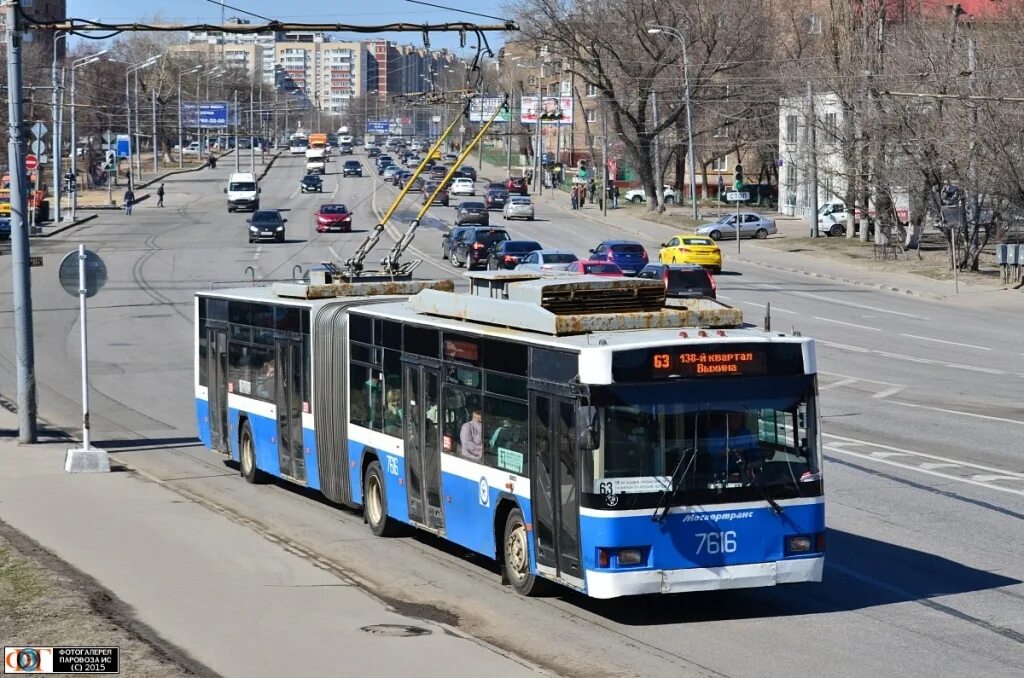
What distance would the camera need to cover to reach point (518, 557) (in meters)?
12.0

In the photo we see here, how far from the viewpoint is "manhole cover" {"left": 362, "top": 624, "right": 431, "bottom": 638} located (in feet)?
33.8

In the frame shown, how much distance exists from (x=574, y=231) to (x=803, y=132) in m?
15.8

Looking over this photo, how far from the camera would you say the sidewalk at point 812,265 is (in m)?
45.3

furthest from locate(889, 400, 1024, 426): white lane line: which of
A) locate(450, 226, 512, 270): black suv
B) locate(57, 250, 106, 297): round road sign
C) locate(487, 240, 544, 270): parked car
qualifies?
locate(450, 226, 512, 270): black suv

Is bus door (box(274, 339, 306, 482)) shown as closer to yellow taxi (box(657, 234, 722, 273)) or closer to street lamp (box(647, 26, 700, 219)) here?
yellow taxi (box(657, 234, 722, 273))

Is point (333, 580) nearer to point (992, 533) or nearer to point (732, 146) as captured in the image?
point (992, 533)

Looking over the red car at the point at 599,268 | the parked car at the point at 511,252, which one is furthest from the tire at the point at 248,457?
the parked car at the point at 511,252

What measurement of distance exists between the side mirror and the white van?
73918mm

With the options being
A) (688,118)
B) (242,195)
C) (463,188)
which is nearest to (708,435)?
(688,118)

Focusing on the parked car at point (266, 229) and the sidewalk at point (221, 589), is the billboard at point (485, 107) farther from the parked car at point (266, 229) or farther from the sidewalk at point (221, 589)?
the parked car at point (266, 229)

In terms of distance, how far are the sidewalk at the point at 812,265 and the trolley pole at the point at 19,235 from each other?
101ft

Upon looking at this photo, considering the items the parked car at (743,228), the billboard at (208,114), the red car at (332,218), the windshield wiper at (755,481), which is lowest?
the windshield wiper at (755,481)

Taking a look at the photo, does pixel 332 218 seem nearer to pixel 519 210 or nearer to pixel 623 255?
pixel 519 210

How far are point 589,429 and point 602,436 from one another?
0.44 ft
